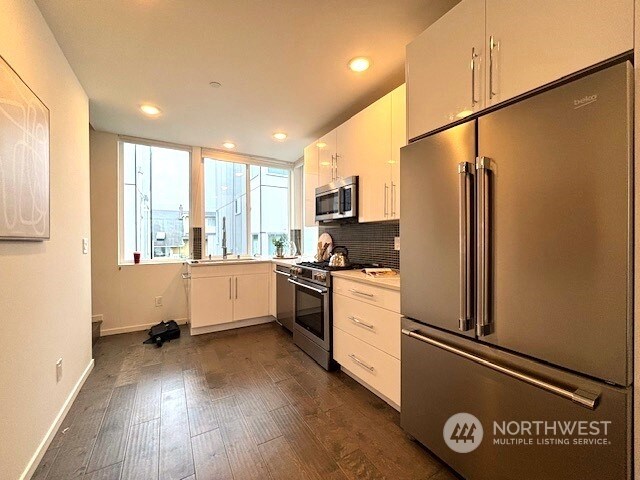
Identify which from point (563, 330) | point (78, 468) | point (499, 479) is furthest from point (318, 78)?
point (78, 468)

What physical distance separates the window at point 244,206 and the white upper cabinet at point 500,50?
3.23 meters

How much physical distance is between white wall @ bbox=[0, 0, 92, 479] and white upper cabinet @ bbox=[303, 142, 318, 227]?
7.17 ft

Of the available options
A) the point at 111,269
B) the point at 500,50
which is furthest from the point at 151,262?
the point at 500,50

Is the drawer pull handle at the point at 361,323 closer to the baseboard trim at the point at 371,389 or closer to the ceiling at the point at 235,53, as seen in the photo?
the baseboard trim at the point at 371,389

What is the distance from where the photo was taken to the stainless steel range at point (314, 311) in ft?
7.82

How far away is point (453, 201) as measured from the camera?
4.17 feet

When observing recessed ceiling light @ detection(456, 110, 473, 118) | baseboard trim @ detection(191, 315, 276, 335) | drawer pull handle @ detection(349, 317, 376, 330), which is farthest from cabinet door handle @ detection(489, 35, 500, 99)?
baseboard trim @ detection(191, 315, 276, 335)

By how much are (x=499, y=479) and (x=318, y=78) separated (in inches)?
106

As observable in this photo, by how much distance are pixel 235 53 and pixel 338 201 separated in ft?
4.73

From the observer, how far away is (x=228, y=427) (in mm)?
1684

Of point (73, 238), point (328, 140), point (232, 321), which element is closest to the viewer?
point (73, 238)

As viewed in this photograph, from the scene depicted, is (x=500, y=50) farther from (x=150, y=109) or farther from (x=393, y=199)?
(x=150, y=109)

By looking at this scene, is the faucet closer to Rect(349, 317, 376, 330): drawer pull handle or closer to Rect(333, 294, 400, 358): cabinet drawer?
Rect(333, 294, 400, 358): cabinet drawer

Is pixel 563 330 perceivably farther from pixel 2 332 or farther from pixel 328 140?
pixel 328 140
